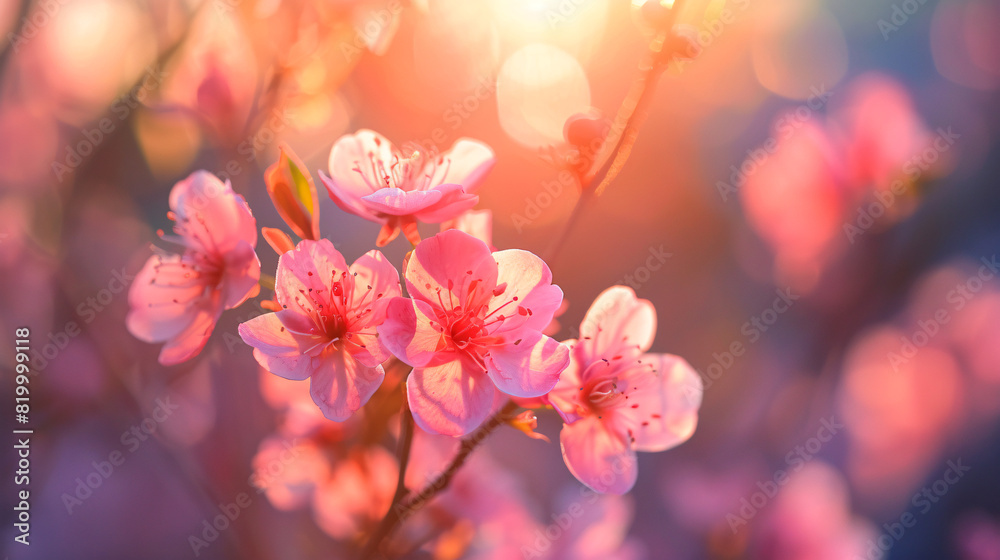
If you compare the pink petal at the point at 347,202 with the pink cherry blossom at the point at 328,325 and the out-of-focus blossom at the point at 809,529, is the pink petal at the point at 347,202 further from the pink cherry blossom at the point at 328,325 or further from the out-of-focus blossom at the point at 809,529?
the out-of-focus blossom at the point at 809,529

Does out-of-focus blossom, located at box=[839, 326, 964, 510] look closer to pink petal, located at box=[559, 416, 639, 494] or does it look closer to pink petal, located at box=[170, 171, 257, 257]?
pink petal, located at box=[559, 416, 639, 494]

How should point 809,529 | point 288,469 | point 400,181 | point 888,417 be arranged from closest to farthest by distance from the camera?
point 400,181 → point 288,469 → point 809,529 → point 888,417

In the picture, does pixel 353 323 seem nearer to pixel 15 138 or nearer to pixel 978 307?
pixel 15 138

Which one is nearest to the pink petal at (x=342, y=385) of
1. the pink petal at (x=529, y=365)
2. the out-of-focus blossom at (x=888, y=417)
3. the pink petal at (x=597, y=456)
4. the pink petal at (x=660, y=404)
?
the pink petal at (x=529, y=365)

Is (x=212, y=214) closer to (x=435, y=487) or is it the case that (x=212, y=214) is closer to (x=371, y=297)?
(x=371, y=297)

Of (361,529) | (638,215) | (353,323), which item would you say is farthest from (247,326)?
(638,215)

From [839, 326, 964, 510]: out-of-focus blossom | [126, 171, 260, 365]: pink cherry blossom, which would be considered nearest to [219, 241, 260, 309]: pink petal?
[126, 171, 260, 365]: pink cherry blossom

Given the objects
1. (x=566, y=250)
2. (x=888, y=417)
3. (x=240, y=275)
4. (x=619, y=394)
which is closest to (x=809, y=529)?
(x=888, y=417)

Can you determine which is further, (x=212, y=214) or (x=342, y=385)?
(x=212, y=214)
